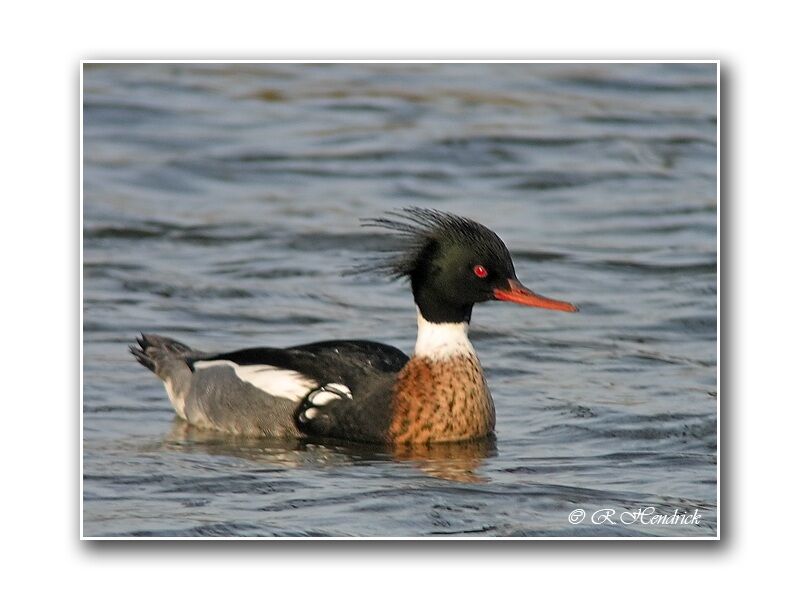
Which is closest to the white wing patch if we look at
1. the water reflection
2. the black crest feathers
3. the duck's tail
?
the water reflection

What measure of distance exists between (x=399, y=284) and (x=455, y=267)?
1838mm

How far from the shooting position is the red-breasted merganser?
27.8 ft

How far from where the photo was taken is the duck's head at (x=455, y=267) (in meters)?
8.44

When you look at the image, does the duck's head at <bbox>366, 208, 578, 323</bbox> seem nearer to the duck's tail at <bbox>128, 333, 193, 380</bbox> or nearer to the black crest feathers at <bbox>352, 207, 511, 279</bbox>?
the black crest feathers at <bbox>352, 207, 511, 279</bbox>

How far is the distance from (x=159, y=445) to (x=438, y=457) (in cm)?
123

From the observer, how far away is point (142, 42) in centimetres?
773

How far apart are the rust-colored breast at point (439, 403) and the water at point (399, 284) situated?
135 mm

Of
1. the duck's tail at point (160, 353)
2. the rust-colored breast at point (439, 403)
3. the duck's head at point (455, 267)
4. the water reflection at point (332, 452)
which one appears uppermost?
the duck's head at point (455, 267)

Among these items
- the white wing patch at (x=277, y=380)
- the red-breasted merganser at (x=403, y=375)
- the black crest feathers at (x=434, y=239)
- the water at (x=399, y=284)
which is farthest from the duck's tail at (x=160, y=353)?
the black crest feathers at (x=434, y=239)

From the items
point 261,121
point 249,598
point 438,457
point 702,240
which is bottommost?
point 249,598

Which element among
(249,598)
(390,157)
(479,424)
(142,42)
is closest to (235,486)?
(249,598)

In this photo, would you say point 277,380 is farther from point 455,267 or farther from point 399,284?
point 399,284

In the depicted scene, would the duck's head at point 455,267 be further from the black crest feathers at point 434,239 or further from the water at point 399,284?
the water at point 399,284
